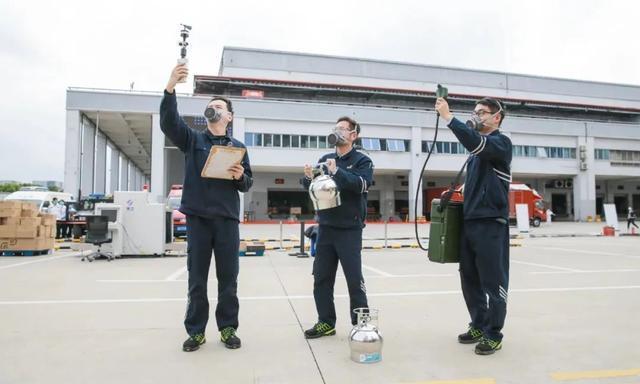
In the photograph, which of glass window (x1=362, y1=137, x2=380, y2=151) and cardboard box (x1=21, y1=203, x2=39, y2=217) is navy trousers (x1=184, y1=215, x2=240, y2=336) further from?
glass window (x1=362, y1=137, x2=380, y2=151)

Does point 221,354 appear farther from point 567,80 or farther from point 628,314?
point 567,80

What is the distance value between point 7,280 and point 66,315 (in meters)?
3.30

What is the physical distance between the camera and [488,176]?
353 centimetres

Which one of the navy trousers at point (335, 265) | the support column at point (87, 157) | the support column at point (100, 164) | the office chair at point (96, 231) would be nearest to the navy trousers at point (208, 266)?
the navy trousers at point (335, 265)

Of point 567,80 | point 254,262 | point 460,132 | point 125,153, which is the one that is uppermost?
point 567,80

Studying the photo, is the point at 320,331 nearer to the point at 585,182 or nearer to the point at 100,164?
the point at 100,164

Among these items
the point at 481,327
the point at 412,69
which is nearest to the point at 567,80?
the point at 412,69

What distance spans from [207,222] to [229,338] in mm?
970

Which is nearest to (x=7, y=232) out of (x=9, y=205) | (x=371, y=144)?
(x=9, y=205)

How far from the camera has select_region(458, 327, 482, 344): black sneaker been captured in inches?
143

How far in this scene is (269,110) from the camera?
33.4 m

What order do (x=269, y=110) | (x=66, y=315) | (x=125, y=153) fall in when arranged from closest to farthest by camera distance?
(x=66, y=315) → (x=269, y=110) → (x=125, y=153)

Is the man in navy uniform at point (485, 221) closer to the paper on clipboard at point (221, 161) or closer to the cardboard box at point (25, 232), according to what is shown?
the paper on clipboard at point (221, 161)

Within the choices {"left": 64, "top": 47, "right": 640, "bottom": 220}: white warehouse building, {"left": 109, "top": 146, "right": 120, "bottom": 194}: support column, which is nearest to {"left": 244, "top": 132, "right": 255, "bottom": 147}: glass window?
{"left": 64, "top": 47, "right": 640, "bottom": 220}: white warehouse building
